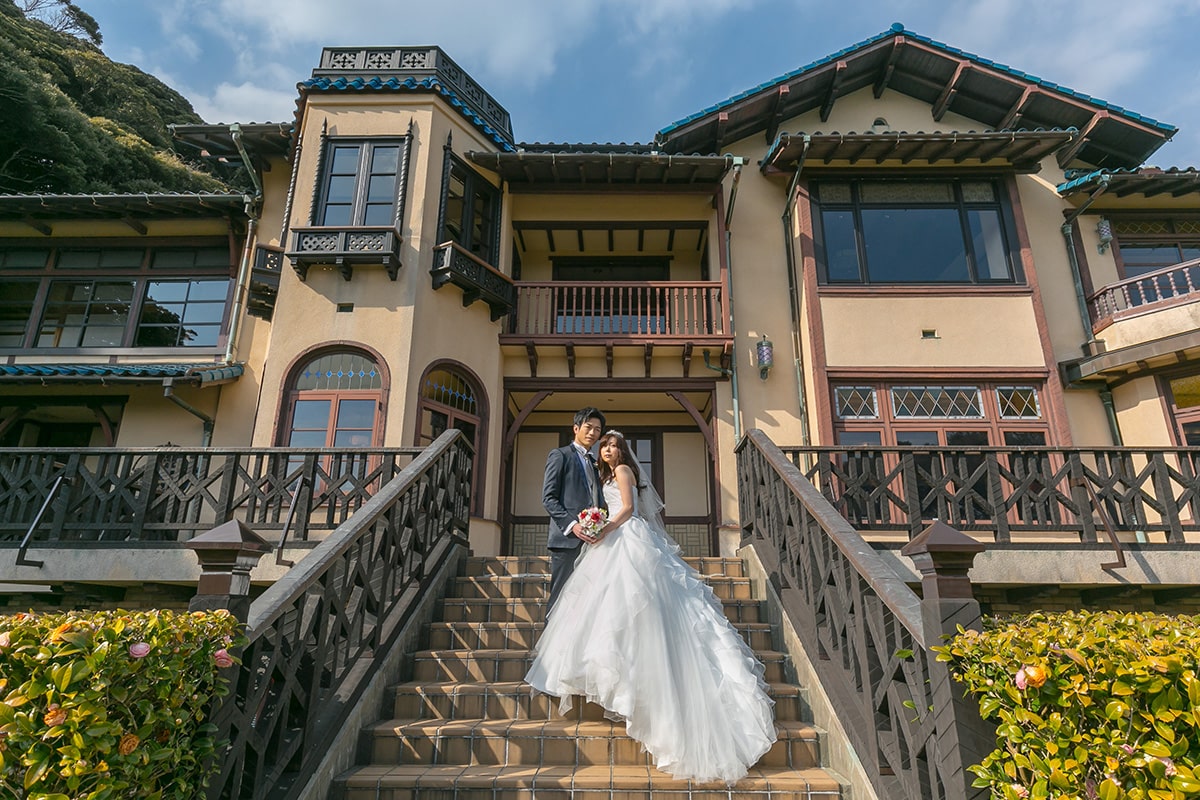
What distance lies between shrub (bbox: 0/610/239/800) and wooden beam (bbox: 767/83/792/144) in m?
11.3

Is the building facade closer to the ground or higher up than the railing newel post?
higher up

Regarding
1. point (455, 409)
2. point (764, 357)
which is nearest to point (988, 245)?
point (764, 357)

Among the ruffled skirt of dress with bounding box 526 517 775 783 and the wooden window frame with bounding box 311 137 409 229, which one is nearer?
the ruffled skirt of dress with bounding box 526 517 775 783

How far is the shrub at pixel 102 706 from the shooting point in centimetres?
213

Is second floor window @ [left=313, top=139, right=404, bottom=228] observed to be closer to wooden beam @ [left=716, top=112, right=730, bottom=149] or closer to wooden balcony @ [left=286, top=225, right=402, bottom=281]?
wooden balcony @ [left=286, top=225, right=402, bottom=281]

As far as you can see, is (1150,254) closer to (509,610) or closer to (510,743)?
(509,610)

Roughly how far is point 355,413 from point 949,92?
36.7 ft

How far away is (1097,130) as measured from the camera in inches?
442

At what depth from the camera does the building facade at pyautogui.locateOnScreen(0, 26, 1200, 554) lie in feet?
31.2

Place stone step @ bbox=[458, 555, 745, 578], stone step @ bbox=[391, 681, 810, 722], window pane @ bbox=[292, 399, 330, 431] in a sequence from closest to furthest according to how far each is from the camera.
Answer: stone step @ bbox=[391, 681, 810, 722], stone step @ bbox=[458, 555, 745, 578], window pane @ bbox=[292, 399, 330, 431]

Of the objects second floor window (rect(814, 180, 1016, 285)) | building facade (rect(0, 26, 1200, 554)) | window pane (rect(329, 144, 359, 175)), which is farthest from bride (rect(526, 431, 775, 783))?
window pane (rect(329, 144, 359, 175))

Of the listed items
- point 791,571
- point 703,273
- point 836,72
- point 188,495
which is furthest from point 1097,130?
point 188,495

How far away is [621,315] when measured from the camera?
35.5 feet

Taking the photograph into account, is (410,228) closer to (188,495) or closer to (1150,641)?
(188,495)
